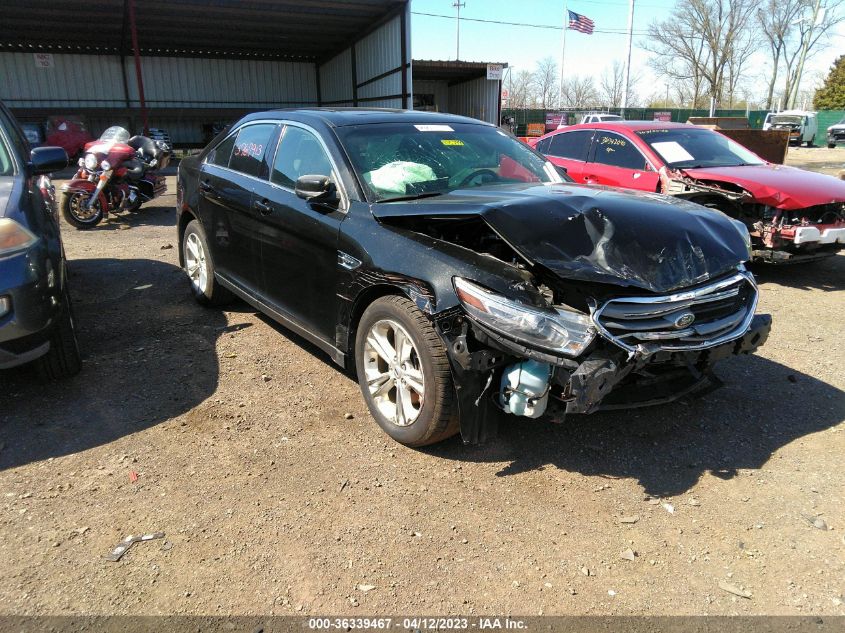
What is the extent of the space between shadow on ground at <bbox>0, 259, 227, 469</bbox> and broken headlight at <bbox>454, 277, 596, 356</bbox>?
216 centimetres

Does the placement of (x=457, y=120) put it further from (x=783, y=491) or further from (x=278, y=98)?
(x=278, y=98)

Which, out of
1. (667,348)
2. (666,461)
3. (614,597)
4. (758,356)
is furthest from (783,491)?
(758,356)

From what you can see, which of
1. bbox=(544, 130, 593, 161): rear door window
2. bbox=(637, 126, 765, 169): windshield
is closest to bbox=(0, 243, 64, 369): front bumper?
bbox=(637, 126, 765, 169): windshield

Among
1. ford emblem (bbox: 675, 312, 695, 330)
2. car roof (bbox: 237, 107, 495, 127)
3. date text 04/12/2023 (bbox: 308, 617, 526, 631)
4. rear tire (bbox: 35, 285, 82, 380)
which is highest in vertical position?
car roof (bbox: 237, 107, 495, 127)

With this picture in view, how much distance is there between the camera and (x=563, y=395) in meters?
2.76

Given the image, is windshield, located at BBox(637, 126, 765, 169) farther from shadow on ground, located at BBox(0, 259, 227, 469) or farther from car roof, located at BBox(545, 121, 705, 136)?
shadow on ground, located at BBox(0, 259, 227, 469)

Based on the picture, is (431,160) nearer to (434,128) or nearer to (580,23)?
(434,128)

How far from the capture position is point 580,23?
35.9m

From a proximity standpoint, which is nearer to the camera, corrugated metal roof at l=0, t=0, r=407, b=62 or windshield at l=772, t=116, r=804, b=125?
corrugated metal roof at l=0, t=0, r=407, b=62

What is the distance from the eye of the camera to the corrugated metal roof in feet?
65.9

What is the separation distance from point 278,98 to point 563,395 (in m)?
30.0

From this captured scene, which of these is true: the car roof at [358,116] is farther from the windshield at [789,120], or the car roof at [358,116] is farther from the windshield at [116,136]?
the windshield at [789,120]

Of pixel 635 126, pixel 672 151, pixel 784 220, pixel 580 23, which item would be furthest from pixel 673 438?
pixel 580 23

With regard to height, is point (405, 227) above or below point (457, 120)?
below
